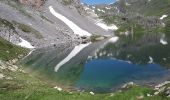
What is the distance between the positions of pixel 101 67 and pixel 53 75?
1939cm

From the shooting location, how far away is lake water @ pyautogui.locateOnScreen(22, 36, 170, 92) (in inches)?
3130

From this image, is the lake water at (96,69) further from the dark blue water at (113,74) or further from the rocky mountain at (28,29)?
the rocky mountain at (28,29)

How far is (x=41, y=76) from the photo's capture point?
88.4 meters

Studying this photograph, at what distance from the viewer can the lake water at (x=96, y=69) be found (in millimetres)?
79500

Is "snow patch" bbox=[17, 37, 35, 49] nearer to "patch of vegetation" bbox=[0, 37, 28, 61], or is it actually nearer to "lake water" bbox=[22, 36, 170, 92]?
"lake water" bbox=[22, 36, 170, 92]

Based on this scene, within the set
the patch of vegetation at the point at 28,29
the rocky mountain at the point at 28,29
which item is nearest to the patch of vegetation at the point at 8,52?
the rocky mountain at the point at 28,29

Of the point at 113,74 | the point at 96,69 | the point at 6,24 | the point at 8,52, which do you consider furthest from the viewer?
the point at 6,24

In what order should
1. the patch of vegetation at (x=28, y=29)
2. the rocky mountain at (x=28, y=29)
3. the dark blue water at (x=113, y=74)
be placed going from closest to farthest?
the dark blue water at (x=113, y=74), the rocky mountain at (x=28, y=29), the patch of vegetation at (x=28, y=29)

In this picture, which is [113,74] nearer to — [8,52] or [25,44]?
[8,52]

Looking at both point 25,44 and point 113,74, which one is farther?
point 25,44

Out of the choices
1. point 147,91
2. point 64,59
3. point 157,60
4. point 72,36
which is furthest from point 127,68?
point 72,36

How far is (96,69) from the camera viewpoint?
336 feet

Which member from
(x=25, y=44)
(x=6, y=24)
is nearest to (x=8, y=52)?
(x=25, y=44)

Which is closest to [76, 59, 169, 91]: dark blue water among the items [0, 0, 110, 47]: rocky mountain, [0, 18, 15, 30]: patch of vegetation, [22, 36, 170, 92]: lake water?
[22, 36, 170, 92]: lake water
